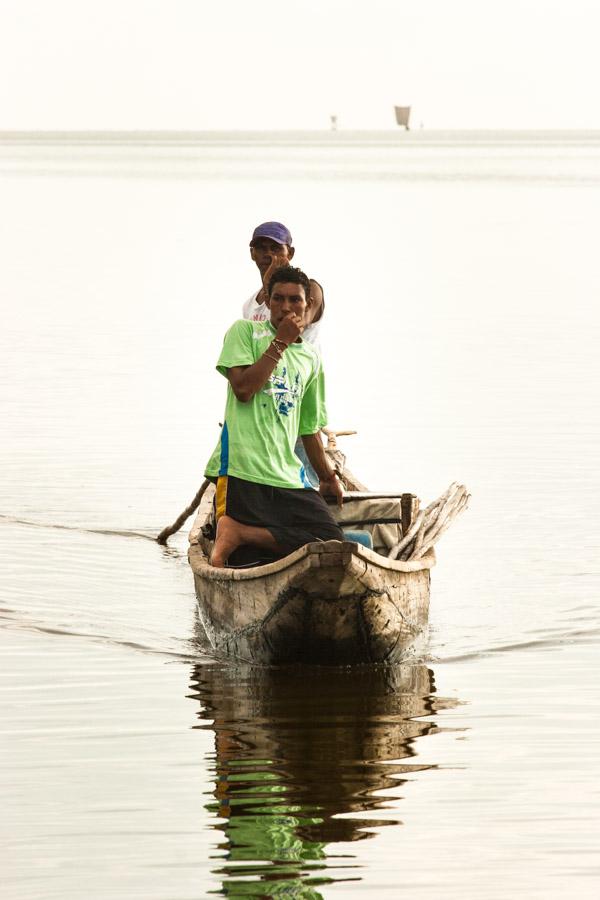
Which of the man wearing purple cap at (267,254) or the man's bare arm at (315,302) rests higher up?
the man wearing purple cap at (267,254)

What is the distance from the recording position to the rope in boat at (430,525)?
9.30 metres

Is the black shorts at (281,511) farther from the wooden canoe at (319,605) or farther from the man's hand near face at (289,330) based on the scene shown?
the man's hand near face at (289,330)

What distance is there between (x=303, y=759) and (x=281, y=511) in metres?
1.46

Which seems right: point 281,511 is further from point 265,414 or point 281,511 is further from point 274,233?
point 274,233

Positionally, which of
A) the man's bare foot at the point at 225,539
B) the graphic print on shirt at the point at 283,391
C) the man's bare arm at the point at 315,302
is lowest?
the man's bare foot at the point at 225,539

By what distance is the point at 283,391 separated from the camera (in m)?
8.40

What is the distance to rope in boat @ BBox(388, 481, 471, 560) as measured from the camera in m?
9.30

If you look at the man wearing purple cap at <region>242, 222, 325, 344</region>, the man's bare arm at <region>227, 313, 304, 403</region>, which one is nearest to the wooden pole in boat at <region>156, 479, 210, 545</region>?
the man wearing purple cap at <region>242, 222, 325, 344</region>

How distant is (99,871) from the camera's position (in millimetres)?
6059

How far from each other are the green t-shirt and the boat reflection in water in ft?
3.06

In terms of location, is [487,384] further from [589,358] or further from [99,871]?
[99,871]

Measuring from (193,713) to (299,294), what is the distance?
1.84m

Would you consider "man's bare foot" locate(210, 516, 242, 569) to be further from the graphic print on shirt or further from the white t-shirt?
the white t-shirt

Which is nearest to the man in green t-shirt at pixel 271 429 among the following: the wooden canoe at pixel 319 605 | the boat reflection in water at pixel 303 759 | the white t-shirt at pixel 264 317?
the wooden canoe at pixel 319 605
